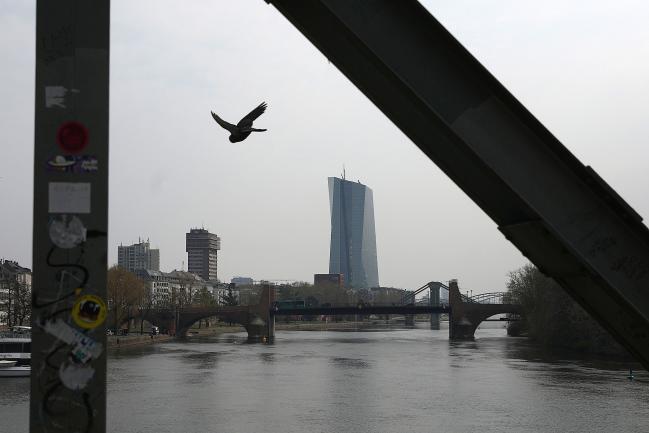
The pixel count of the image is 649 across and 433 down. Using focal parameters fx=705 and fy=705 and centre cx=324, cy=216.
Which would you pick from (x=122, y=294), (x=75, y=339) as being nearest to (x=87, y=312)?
(x=75, y=339)

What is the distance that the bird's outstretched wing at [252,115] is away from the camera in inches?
182

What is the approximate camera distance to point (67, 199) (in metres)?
3.46

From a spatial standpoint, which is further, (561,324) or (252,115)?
(561,324)

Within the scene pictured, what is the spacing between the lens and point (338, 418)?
32000mm

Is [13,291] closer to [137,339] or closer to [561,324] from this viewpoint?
[137,339]

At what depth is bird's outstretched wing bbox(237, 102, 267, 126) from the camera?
4629mm

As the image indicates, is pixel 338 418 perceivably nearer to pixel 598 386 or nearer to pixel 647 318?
pixel 598 386

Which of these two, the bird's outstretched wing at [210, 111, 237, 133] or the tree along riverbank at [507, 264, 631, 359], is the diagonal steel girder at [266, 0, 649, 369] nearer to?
the bird's outstretched wing at [210, 111, 237, 133]

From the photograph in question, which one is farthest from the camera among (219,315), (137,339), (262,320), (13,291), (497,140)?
(13,291)

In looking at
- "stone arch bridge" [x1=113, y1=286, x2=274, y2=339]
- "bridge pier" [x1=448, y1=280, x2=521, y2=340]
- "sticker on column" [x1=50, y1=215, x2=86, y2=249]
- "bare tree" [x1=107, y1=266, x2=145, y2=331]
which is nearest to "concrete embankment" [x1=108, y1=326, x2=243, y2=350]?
"stone arch bridge" [x1=113, y1=286, x2=274, y2=339]

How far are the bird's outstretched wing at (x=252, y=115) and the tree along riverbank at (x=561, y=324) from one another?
208 ft

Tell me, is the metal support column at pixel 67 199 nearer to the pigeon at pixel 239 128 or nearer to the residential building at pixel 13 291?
the pigeon at pixel 239 128

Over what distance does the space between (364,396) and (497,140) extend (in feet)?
122

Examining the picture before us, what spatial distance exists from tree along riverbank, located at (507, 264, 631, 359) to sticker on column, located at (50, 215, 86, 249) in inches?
2564
